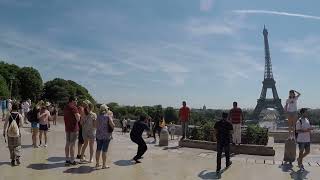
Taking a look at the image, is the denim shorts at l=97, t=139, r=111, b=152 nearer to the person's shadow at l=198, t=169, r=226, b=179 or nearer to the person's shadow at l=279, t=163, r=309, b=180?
the person's shadow at l=198, t=169, r=226, b=179

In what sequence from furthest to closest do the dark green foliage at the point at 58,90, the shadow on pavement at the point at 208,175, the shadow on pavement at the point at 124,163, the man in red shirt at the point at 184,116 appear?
the dark green foliage at the point at 58,90 < the man in red shirt at the point at 184,116 < the shadow on pavement at the point at 124,163 < the shadow on pavement at the point at 208,175

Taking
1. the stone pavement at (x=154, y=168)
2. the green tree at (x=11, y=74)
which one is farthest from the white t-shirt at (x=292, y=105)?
the green tree at (x=11, y=74)

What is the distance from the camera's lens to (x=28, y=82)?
10169cm

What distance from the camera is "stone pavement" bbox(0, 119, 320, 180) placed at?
39.6ft

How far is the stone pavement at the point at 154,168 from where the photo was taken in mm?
12062

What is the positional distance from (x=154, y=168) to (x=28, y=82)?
304 ft

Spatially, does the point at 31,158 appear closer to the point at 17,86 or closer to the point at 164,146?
the point at 164,146

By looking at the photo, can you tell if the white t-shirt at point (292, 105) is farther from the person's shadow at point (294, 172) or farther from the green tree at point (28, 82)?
the green tree at point (28, 82)

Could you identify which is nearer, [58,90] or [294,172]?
[294,172]

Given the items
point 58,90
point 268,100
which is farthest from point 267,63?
point 58,90

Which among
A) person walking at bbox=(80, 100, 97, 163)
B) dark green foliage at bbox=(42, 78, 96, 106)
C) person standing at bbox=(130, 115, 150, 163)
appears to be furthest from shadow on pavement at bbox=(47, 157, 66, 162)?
dark green foliage at bbox=(42, 78, 96, 106)

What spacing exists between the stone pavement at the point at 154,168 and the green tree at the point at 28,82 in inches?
3454

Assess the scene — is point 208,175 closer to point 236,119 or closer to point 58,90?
point 236,119

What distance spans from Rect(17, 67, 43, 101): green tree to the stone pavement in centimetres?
8773
